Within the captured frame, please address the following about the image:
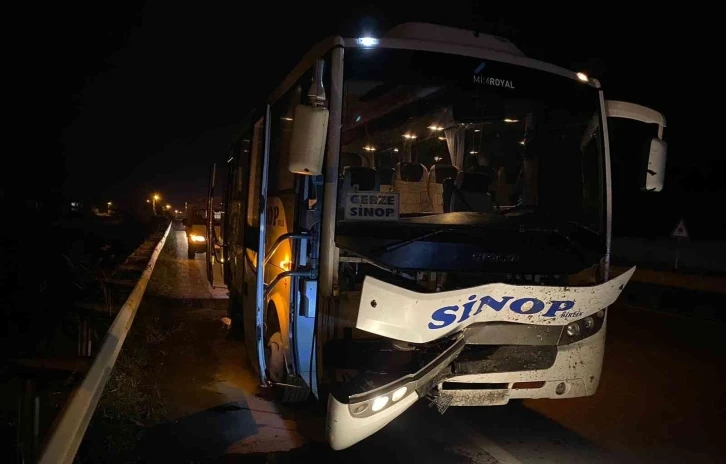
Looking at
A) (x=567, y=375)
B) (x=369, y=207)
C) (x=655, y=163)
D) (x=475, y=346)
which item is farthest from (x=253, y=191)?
(x=655, y=163)

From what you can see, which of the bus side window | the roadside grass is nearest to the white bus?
the bus side window

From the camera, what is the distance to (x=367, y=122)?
479cm

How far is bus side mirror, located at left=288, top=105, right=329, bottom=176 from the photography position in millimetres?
3816

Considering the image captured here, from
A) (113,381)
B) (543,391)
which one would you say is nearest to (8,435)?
(113,381)

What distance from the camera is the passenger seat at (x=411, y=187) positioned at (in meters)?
4.51

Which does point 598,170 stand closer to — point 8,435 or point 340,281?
point 340,281

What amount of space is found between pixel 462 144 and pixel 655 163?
163 centimetres

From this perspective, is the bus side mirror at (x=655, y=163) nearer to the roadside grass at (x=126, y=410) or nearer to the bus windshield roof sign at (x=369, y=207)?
the bus windshield roof sign at (x=369, y=207)

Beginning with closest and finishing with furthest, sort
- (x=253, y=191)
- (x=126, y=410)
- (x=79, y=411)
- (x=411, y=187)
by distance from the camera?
(x=79, y=411) → (x=411, y=187) → (x=126, y=410) → (x=253, y=191)

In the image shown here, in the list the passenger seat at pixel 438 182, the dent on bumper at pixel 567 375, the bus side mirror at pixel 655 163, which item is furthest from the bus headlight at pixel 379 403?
the bus side mirror at pixel 655 163

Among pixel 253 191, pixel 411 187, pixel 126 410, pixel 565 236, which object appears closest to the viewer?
pixel 565 236

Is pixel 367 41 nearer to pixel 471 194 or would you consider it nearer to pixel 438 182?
Answer: pixel 438 182

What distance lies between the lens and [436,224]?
169 inches

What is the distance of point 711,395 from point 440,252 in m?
4.35
